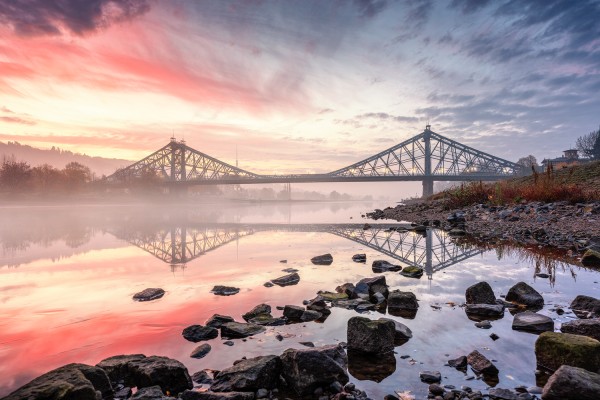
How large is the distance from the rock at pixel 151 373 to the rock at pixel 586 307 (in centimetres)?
565

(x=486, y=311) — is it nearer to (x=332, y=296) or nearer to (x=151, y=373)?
(x=332, y=296)

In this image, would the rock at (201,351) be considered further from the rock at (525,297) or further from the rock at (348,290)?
the rock at (525,297)

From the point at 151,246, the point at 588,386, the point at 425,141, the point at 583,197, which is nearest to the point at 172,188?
the point at 425,141

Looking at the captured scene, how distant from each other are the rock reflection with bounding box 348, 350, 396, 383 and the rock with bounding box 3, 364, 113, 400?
2600mm

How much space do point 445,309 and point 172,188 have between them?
10090 cm

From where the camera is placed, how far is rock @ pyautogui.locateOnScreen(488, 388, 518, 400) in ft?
10.0

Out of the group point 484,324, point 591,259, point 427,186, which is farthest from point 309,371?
point 427,186

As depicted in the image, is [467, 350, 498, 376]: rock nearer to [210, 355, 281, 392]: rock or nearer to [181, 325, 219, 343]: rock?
[210, 355, 281, 392]: rock

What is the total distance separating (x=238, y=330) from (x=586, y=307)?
210 inches

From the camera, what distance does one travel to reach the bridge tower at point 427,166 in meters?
86.4

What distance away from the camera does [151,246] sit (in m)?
15.2

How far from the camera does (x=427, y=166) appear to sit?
9650 centimetres

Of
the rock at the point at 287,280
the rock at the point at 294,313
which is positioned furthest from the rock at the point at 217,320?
the rock at the point at 287,280

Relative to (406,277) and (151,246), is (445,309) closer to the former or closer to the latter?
(406,277)
